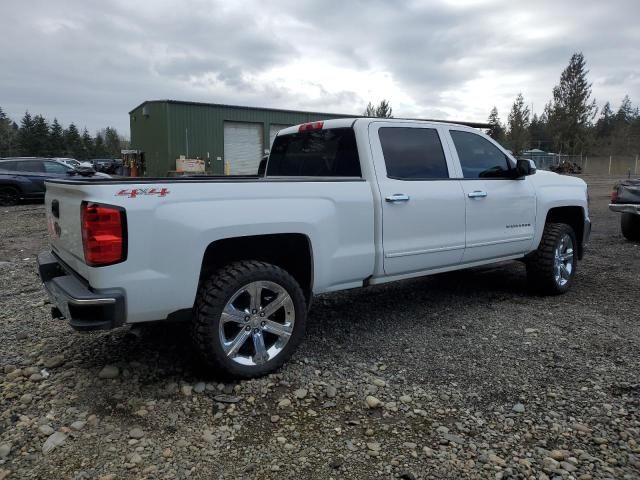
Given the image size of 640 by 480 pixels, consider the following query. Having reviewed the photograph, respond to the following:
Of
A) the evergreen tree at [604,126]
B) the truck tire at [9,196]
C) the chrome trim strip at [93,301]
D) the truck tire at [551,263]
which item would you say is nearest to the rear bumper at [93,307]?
the chrome trim strip at [93,301]

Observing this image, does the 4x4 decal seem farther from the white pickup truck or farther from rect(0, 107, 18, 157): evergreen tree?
rect(0, 107, 18, 157): evergreen tree

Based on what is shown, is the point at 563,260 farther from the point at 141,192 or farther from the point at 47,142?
the point at 47,142

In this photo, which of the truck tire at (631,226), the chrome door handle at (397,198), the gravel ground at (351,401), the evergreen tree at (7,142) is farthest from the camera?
the evergreen tree at (7,142)

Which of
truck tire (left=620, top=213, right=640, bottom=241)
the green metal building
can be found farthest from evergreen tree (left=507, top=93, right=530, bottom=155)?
truck tire (left=620, top=213, right=640, bottom=241)

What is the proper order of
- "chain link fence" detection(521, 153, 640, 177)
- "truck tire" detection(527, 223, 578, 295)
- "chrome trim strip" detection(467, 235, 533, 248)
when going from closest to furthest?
"chrome trim strip" detection(467, 235, 533, 248) < "truck tire" detection(527, 223, 578, 295) < "chain link fence" detection(521, 153, 640, 177)

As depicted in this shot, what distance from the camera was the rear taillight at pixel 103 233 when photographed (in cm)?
279

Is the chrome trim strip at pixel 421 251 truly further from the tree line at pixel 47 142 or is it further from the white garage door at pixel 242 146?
the tree line at pixel 47 142

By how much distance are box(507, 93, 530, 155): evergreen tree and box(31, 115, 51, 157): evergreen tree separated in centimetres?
5758

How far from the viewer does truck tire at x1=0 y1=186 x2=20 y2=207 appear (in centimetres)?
1620

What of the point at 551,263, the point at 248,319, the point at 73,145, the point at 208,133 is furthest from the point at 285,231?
the point at 73,145

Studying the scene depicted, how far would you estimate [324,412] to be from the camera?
307 cm

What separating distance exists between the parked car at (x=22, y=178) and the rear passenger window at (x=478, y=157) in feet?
46.6

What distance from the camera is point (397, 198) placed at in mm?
4031

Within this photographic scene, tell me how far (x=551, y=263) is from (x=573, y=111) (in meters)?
60.4
